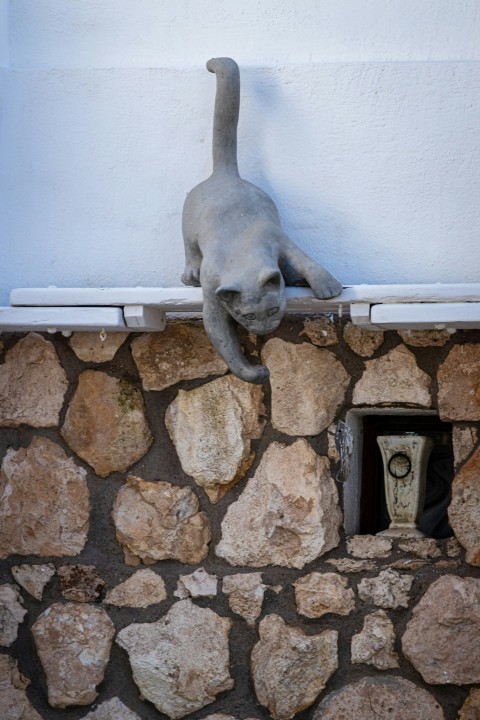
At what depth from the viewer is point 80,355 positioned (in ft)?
10.8

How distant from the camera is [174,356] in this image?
324cm

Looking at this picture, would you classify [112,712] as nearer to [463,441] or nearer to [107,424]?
[107,424]

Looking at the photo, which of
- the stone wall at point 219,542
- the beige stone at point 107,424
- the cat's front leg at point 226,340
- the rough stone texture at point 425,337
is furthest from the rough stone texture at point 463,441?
the beige stone at point 107,424

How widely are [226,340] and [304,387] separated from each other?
34cm

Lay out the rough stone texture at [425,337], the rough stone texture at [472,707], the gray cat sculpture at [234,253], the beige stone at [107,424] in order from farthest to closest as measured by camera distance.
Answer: the beige stone at [107,424], the rough stone texture at [425,337], the rough stone texture at [472,707], the gray cat sculpture at [234,253]

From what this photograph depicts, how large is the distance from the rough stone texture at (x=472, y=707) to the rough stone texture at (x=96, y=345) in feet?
4.37

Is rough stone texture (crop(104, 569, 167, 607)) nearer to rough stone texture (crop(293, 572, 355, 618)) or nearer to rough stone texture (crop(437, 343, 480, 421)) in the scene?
rough stone texture (crop(293, 572, 355, 618))

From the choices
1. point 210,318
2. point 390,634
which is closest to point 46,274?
point 210,318

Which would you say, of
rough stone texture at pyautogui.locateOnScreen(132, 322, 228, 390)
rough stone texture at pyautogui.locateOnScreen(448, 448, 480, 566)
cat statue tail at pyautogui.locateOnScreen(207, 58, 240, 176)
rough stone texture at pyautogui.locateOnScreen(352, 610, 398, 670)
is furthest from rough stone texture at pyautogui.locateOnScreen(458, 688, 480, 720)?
cat statue tail at pyautogui.locateOnScreen(207, 58, 240, 176)

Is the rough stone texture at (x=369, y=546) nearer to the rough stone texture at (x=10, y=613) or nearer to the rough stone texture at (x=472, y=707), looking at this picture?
the rough stone texture at (x=472, y=707)

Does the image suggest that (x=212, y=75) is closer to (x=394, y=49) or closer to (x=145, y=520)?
(x=394, y=49)

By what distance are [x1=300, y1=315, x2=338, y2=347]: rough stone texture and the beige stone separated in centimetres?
52

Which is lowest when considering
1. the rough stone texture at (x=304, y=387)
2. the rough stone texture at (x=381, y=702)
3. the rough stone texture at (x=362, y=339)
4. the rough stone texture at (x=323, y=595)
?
the rough stone texture at (x=381, y=702)

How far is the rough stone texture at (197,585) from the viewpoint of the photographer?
10.4 feet
